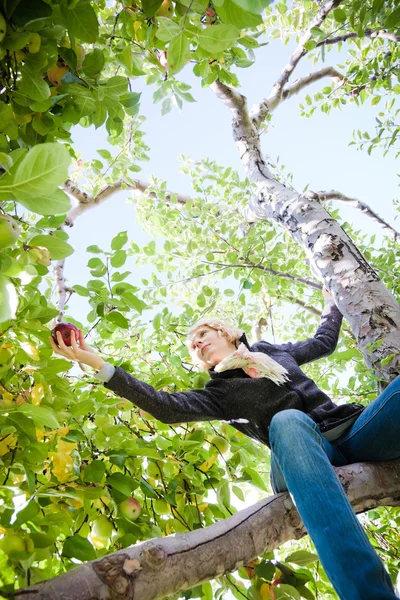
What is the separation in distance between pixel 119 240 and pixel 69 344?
419 mm

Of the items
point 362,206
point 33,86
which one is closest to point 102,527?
point 33,86

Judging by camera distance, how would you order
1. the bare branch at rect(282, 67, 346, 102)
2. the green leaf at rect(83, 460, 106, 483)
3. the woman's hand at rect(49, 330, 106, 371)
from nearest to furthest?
the green leaf at rect(83, 460, 106, 483) → the woman's hand at rect(49, 330, 106, 371) → the bare branch at rect(282, 67, 346, 102)

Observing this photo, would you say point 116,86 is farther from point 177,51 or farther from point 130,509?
point 130,509

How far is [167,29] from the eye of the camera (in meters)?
0.91

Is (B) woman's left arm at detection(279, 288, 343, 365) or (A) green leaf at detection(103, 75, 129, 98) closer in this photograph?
(A) green leaf at detection(103, 75, 129, 98)

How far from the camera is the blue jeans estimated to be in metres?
0.97

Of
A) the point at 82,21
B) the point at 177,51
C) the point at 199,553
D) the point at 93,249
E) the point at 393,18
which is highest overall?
the point at 393,18

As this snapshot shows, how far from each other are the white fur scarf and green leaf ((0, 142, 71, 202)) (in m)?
1.39

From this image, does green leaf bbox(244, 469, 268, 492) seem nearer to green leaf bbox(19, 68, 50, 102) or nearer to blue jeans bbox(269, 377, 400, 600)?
blue jeans bbox(269, 377, 400, 600)

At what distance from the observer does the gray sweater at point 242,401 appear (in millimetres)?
1612

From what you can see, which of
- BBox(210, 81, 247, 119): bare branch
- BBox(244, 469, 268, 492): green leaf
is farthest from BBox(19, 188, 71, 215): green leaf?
BBox(210, 81, 247, 119): bare branch

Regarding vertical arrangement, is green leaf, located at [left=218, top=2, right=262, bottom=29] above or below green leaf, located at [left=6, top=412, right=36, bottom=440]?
above

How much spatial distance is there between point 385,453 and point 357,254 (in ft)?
3.44

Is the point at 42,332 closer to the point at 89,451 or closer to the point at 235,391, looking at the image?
the point at 89,451
